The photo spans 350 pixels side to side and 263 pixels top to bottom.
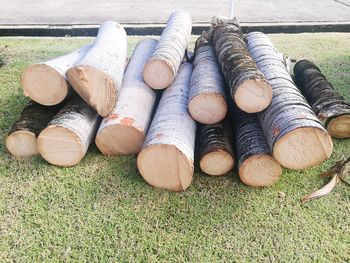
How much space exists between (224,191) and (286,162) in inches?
22.4

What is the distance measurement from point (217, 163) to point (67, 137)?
131 cm

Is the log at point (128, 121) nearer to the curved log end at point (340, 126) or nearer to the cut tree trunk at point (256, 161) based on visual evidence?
the cut tree trunk at point (256, 161)

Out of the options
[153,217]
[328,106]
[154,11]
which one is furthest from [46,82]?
[154,11]

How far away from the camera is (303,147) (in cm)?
284

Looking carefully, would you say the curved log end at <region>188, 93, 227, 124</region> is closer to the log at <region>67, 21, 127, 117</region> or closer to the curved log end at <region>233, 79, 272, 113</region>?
the curved log end at <region>233, 79, 272, 113</region>

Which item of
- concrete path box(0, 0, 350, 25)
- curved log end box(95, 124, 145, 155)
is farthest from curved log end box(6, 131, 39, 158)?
concrete path box(0, 0, 350, 25)

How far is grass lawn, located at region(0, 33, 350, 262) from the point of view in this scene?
103 inches

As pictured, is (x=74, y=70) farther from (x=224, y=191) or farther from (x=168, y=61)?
(x=224, y=191)

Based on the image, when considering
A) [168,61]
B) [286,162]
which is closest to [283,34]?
[168,61]

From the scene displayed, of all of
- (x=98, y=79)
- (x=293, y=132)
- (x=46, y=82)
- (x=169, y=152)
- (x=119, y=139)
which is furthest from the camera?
(x=46, y=82)

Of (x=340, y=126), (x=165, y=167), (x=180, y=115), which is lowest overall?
(x=340, y=126)

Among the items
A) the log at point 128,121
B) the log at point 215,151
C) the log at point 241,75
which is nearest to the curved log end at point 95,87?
the log at point 128,121

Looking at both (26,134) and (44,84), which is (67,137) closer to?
(26,134)

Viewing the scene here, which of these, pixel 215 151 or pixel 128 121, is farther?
pixel 128 121
